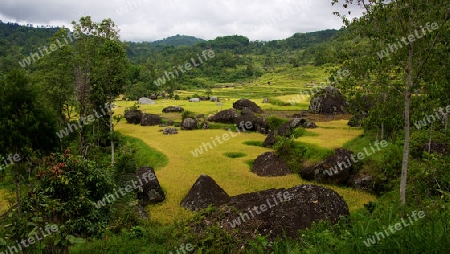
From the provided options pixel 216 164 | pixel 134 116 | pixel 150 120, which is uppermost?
pixel 134 116

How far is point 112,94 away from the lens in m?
22.7

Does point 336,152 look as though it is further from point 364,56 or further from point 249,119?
point 249,119

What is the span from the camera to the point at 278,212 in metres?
11.6

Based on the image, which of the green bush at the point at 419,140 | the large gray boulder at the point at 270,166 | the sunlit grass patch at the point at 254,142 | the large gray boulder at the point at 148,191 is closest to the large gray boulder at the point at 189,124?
the sunlit grass patch at the point at 254,142

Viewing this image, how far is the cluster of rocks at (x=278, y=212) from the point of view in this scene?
10969 mm

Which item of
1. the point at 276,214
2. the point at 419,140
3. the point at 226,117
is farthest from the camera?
the point at 226,117

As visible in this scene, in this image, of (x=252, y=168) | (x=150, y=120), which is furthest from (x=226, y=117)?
(x=252, y=168)

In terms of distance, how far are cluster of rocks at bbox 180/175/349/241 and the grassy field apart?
349 cm

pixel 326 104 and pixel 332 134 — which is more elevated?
pixel 326 104

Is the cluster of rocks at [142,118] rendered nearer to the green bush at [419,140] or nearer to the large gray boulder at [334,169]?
the large gray boulder at [334,169]

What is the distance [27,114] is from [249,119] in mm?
28451

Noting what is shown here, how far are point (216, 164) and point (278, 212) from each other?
513 inches

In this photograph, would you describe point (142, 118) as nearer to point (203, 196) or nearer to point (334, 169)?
point (203, 196)

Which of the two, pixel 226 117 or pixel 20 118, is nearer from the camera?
pixel 20 118
